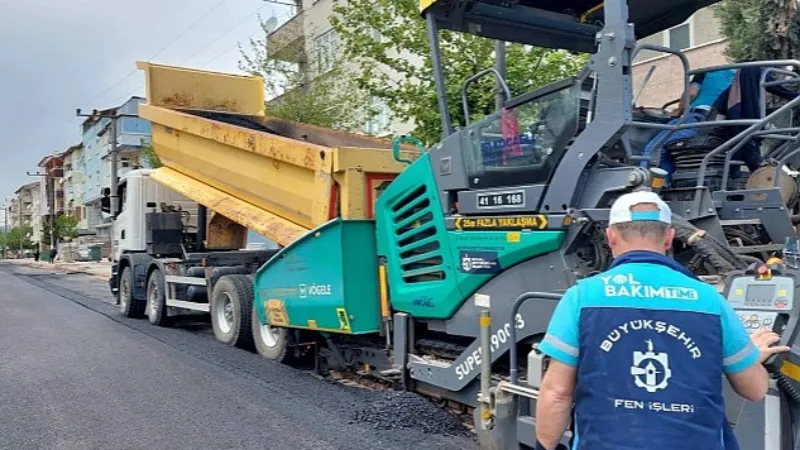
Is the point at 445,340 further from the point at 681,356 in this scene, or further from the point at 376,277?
the point at 681,356

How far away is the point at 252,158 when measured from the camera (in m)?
7.75

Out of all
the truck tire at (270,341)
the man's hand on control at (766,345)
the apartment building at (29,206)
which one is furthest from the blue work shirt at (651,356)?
the apartment building at (29,206)

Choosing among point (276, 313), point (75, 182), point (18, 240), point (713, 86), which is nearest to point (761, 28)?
point (713, 86)

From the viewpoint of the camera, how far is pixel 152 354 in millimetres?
7859

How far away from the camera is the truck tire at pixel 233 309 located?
7914 mm

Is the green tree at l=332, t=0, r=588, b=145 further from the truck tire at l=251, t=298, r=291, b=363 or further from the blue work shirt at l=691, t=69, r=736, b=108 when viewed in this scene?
the blue work shirt at l=691, t=69, r=736, b=108

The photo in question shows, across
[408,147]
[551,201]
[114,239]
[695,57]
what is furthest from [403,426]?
[695,57]

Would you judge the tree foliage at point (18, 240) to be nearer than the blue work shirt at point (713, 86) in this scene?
No

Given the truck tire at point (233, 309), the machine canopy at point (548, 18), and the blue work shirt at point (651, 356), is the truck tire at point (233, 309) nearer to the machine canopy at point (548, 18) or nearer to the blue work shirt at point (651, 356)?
the machine canopy at point (548, 18)

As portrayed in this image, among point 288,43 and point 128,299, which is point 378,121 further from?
point 128,299

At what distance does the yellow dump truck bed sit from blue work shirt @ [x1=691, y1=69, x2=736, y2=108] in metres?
2.54

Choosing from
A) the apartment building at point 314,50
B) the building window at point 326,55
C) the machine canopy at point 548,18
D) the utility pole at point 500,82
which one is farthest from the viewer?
the building window at point 326,55

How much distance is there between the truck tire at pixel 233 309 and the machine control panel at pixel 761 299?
18.6ft

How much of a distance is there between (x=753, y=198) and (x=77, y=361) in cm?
637
